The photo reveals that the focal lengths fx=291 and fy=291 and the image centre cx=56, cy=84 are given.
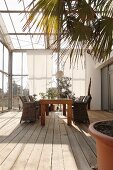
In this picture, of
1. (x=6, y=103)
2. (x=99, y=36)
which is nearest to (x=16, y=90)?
(x=6, y=103)

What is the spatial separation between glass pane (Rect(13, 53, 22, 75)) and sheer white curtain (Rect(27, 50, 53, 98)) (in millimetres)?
620

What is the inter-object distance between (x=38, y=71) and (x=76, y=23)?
41.2 feet

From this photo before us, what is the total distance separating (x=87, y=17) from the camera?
234 cm

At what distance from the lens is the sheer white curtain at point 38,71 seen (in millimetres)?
14906

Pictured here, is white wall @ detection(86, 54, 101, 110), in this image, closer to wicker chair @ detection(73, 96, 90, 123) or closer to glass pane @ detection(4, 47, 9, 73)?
glass pane @ detection(4, 47, 9, 73)

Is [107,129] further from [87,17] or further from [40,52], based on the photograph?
[40,52]

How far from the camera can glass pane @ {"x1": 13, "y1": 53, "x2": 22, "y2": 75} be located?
1518cm

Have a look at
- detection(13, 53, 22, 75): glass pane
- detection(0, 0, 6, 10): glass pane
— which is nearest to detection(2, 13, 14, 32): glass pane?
detection(0, 0, 6, 10): glass pane

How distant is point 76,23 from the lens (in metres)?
2.45

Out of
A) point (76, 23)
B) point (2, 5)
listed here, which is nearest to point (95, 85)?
point (2, 5)

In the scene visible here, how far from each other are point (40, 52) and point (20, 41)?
4.42 ft

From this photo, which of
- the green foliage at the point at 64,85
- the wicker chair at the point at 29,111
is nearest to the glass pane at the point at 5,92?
the green foliage at the point at 64,85

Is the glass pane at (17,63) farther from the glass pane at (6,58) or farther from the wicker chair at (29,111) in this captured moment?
the wicker chair at (29,111)

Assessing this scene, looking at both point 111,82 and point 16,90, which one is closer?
point 111,82
